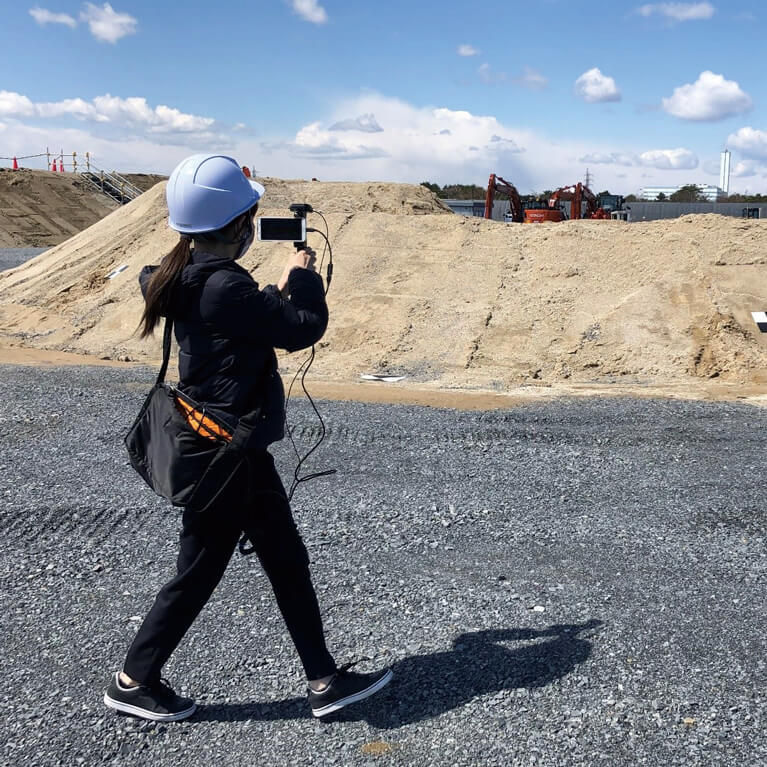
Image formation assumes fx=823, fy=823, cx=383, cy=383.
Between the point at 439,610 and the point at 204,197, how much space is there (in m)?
2.10

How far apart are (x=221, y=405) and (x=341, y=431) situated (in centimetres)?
436

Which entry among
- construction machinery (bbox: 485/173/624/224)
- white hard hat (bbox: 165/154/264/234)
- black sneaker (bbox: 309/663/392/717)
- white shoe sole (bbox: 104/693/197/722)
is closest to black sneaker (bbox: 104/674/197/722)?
white shoe sole (bbox: 104/693/197/722)

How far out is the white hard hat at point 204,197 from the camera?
2.77 meters

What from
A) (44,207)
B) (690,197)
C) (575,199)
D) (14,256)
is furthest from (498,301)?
(690,197)

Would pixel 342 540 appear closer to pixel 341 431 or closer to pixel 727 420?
pixel 341 431

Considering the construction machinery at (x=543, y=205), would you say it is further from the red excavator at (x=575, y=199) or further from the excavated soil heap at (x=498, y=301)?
the excavated soil heap at (x=498, y=301)

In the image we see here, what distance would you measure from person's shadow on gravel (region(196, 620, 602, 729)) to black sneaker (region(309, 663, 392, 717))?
66 mm

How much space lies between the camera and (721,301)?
1258 centimetres

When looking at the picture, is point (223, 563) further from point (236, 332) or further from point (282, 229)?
point (282, 229)

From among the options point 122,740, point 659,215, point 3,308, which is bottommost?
point 122,740

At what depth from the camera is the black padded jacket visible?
8.89 feet

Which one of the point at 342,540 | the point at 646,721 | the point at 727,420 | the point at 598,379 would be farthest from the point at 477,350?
the point at 646,721

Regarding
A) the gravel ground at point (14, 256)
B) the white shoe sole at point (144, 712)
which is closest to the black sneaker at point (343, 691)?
the white shoe sole at point (144, 712)

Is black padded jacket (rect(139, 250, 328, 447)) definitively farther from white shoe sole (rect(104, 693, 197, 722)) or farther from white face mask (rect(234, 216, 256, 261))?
white shoe sole (rect(104, 693, 197, 722))
